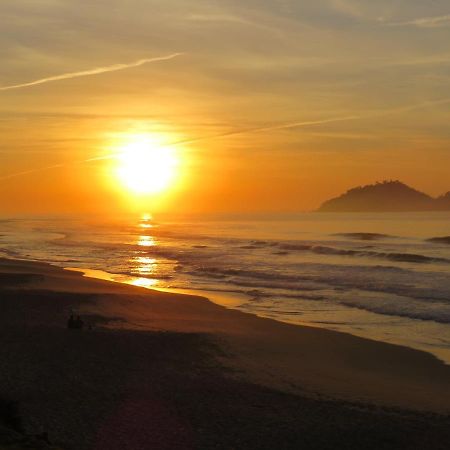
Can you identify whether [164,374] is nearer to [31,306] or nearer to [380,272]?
[31,306]

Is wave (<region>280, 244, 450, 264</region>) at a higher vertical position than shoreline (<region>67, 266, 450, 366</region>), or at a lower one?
higher

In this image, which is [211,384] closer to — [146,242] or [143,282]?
[143,282]

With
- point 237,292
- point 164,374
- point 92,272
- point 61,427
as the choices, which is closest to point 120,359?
point 164,374

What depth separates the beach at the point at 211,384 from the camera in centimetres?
1138

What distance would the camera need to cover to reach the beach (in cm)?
1138

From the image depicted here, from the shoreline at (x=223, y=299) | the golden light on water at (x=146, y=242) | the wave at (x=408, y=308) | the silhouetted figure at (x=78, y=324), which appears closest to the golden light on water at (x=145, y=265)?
the shoreline at (x=223, y=299)

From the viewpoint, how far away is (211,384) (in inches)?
569

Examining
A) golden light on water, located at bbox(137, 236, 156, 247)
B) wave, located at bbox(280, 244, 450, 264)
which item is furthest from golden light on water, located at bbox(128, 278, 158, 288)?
golden light on water, located at bbox(137, 236, 156, 247)

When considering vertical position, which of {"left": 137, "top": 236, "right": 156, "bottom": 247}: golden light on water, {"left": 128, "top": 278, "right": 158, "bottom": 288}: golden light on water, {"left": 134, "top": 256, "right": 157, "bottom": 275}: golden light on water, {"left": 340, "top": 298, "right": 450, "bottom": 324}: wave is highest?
{"left": 137, "top": 236, "right": 156, "bottom": 247}: golden light on water

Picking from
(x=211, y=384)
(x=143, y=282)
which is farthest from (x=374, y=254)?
(x=211, y=384)

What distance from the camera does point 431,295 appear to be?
1193 inches

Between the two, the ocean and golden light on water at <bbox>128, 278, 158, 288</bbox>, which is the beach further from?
golden light on water at <bbox>128, 278, 158, 288</bbox>

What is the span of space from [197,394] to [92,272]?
101 feet

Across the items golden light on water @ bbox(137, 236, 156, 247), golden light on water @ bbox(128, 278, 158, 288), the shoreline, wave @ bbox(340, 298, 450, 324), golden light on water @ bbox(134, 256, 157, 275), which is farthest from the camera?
golden light on water @ bbox(137, 236, 156, 247)
